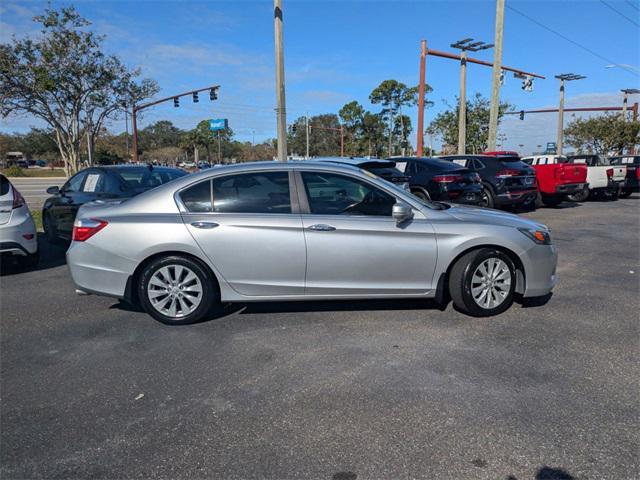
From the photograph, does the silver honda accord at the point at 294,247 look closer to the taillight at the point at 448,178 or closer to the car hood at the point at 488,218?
the car hood at the point at 488,218

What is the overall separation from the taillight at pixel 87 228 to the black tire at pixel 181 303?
614 mm

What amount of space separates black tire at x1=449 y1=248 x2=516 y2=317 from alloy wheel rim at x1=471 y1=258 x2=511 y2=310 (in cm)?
2

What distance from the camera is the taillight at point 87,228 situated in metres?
4.60

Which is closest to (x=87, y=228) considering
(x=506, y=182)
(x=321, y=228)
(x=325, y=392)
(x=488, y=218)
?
(x=321, y=228)

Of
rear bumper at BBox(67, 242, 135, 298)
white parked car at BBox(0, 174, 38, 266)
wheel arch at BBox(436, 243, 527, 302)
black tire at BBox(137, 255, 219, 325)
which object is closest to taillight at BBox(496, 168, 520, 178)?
wheel arch at BBox(436, 243, 527, 302)

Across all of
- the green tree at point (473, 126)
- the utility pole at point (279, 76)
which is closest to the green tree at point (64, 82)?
the utility pole at point (279, 76)

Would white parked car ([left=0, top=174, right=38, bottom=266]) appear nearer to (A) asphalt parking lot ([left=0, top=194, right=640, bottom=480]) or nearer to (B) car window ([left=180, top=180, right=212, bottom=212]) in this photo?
(A) asphalt parking lot ([left=0, top=194, right=640, bottom=480])

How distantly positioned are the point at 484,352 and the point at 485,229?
1.28 m

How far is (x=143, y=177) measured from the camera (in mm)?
7930

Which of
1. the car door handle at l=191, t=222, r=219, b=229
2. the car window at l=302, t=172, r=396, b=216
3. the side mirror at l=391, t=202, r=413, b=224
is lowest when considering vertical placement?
the car door handle at l=191, t=222, r=219, b=229

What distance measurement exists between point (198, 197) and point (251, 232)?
0.68 meters

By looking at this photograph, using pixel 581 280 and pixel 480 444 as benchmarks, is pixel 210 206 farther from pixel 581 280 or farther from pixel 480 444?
pixel 581 280

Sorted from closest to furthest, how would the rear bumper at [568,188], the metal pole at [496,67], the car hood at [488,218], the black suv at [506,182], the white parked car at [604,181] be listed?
the car hood at [488,218], the black suv at [506,182], the rear bumper at [568,188], the white parked car at [604,181], the metal pole at [496,67]

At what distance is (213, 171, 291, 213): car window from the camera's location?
15.1 ft
